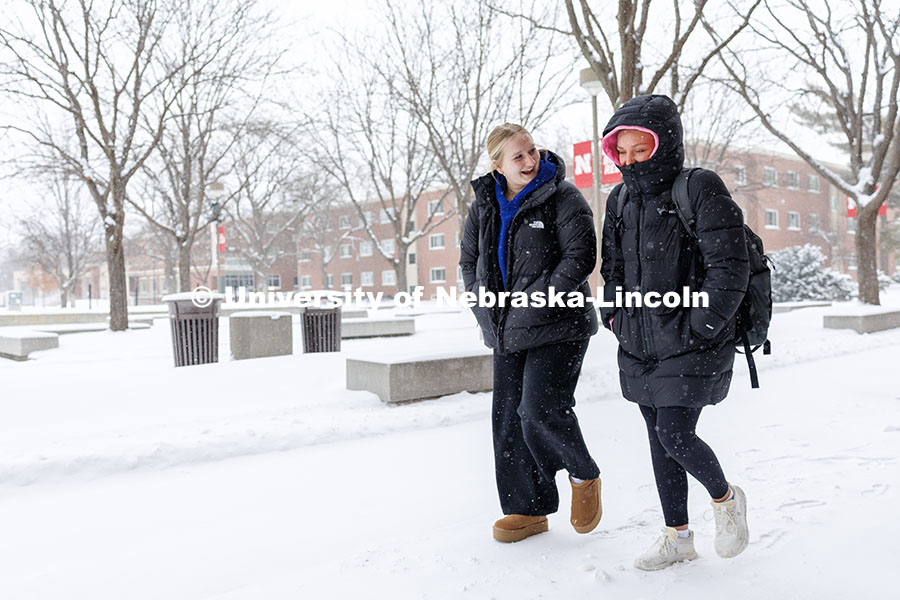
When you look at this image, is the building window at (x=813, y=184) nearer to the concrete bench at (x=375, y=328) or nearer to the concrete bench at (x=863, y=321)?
the concrete bench at (x=863, y=321)

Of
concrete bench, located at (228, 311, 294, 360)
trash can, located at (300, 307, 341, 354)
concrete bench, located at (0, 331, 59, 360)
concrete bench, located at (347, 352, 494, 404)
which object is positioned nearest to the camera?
concrete bench, located at (347, 352, 494, 404)

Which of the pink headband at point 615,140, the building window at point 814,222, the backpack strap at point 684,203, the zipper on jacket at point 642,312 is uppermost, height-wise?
the building window at point 814,222

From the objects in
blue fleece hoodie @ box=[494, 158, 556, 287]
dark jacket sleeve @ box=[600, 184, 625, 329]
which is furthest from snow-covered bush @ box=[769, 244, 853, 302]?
dark jacket sleeve @ box=[600, 184, 625, 329]

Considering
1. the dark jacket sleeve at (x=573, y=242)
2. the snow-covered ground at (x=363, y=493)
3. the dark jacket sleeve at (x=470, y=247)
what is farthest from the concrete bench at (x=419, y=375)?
the dark jacket sleeve at (x=573, y=242)

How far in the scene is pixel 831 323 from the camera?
13.3m

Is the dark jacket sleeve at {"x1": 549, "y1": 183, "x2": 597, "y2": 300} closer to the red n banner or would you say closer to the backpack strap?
the backpack strap

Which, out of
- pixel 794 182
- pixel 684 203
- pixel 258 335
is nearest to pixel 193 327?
pixel 258 335

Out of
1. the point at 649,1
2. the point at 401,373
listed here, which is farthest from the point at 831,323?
the point at 401,373

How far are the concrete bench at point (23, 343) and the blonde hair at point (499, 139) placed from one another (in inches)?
458

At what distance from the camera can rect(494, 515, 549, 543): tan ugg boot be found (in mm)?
3248

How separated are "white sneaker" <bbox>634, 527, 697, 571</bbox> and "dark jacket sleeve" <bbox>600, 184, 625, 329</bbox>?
2.92 ft

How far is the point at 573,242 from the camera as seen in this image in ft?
10.3

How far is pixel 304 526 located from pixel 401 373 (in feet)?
9.41

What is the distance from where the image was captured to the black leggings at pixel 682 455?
2.75 metres
